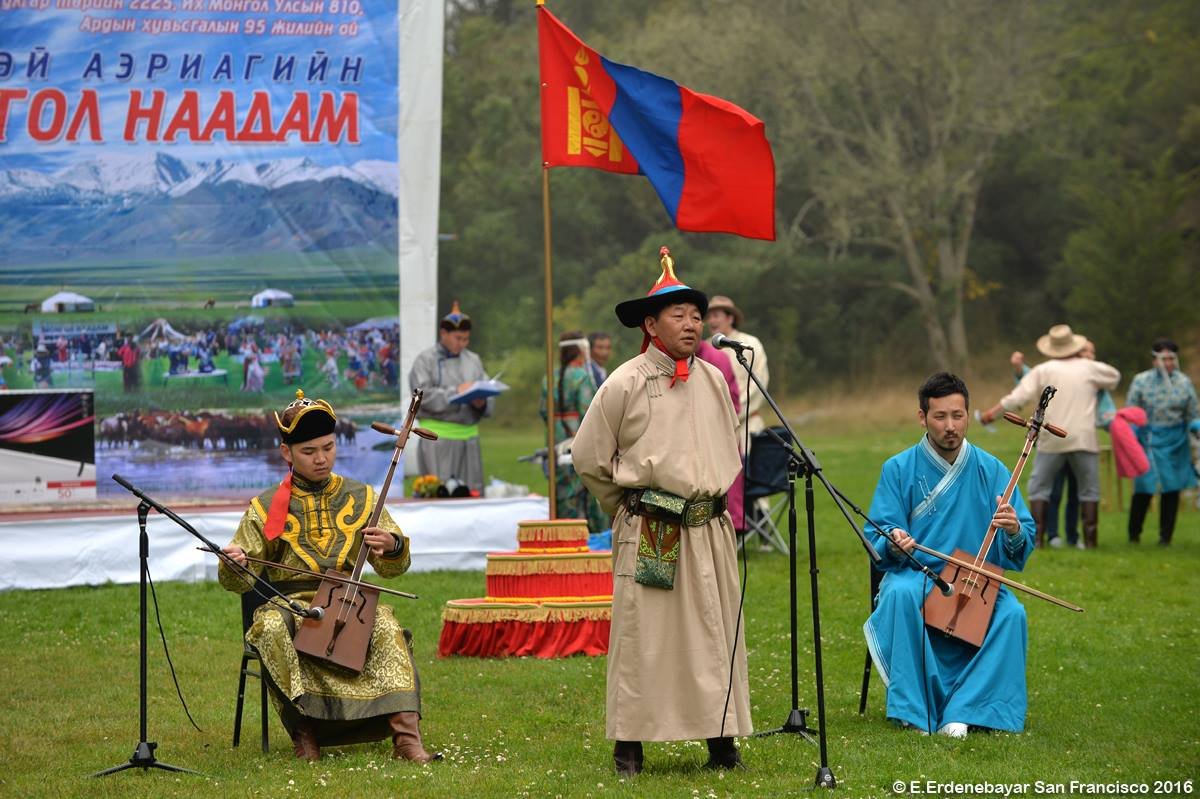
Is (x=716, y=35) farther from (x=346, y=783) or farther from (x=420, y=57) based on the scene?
(x=346, y=783)

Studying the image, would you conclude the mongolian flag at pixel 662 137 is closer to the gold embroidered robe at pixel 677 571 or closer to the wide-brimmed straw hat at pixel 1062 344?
the gold embroidered robe at pixel 677 571

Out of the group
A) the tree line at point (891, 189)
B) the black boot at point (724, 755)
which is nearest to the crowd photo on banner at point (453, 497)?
the black boot at point (724, 755)

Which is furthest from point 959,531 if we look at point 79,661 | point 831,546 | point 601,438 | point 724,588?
point 831,546

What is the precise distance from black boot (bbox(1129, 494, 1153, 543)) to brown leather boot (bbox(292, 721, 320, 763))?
9629 mm

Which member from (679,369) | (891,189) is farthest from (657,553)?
(891,189)

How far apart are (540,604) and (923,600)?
282cm

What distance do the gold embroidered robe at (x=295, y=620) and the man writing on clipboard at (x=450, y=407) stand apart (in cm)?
582

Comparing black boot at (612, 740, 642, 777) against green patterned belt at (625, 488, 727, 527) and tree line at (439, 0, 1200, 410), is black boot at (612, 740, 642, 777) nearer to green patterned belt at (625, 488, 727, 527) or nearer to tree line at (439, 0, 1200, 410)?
green patterned belt at (625, 488, 727, 527)

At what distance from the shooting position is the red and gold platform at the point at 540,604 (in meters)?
9.01

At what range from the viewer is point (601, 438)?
6.11 meters

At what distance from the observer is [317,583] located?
666cm

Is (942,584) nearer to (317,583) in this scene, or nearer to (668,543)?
(668,543)

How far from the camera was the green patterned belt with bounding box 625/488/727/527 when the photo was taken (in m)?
5.97

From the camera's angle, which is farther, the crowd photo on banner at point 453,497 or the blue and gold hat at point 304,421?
the blue and gold hat at point 304,421
